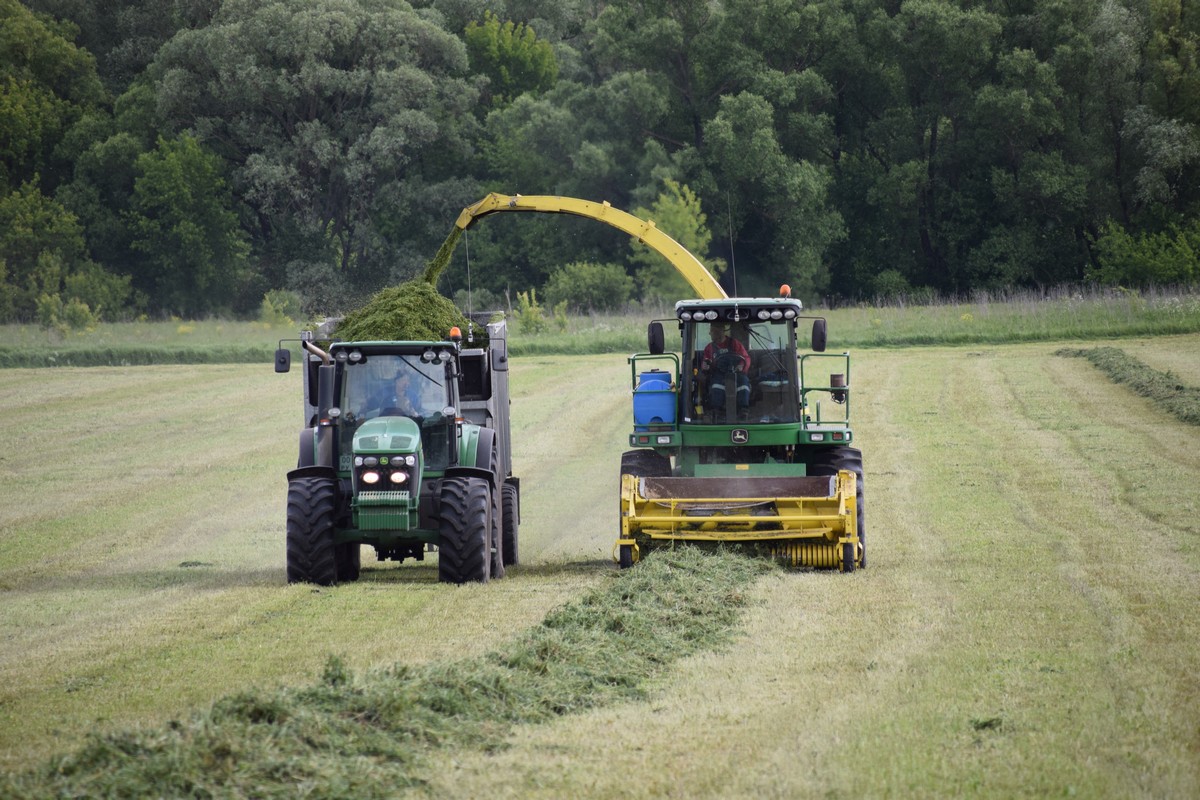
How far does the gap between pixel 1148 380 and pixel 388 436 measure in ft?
66.5

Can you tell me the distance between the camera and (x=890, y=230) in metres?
58.0

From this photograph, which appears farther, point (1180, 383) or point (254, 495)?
point (1180, 383)

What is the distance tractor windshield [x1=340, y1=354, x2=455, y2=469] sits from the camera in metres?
14.1

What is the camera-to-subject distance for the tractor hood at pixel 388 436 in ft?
44.1

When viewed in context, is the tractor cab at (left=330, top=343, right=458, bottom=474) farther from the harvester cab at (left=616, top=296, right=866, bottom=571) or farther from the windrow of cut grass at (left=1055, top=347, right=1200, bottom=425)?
the windrow of cut grass at (left=1055, top=347, right=1200, bottom=425)

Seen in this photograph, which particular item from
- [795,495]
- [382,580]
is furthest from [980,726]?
[382,580]

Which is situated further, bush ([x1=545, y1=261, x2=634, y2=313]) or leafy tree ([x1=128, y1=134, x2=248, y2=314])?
leafy tree ([x1=128, y1=134, x2=248, y2=314])

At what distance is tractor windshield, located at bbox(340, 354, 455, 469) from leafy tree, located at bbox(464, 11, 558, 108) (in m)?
51.0

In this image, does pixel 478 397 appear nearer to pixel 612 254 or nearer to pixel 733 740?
pixel 733 740

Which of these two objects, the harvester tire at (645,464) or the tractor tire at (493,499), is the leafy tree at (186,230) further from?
the tractor tire at (493,499)

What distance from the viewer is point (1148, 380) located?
29.4 metres

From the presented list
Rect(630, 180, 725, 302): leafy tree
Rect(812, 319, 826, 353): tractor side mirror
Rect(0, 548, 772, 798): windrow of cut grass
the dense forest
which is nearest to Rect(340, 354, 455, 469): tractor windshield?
Rect(0, 548, 772, 798): windrow of cut grass

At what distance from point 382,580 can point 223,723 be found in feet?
23.6

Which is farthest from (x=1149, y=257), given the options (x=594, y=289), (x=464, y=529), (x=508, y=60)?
(x=464, y=529)
